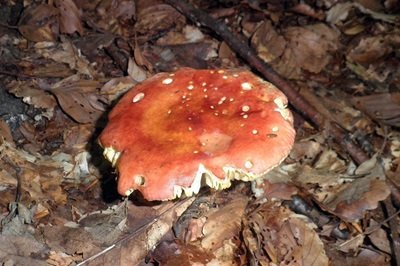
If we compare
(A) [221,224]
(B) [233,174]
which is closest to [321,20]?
(A) [221,224]

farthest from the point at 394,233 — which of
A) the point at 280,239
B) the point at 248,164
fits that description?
the point at 248,164

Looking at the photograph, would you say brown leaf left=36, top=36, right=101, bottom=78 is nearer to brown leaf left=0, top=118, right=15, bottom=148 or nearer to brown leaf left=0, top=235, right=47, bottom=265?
brown leaf left=0, top=118, right=15, bottom=148

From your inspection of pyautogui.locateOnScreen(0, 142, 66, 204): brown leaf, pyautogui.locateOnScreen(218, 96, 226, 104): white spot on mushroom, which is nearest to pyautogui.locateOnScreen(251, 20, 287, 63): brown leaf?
pyautogui.locateOnScreen(218, 96, 226, 104): white spot on mushroom

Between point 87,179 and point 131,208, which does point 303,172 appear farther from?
point 87,179

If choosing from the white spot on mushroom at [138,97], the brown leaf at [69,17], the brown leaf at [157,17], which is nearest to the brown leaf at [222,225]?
the white spot on mushroom at [138,97]

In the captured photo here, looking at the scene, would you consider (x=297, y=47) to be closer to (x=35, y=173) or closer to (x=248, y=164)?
(x=248, y=164)

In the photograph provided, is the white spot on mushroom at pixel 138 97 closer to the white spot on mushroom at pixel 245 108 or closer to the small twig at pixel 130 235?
the white spot on mushroom at pixel 245 108
